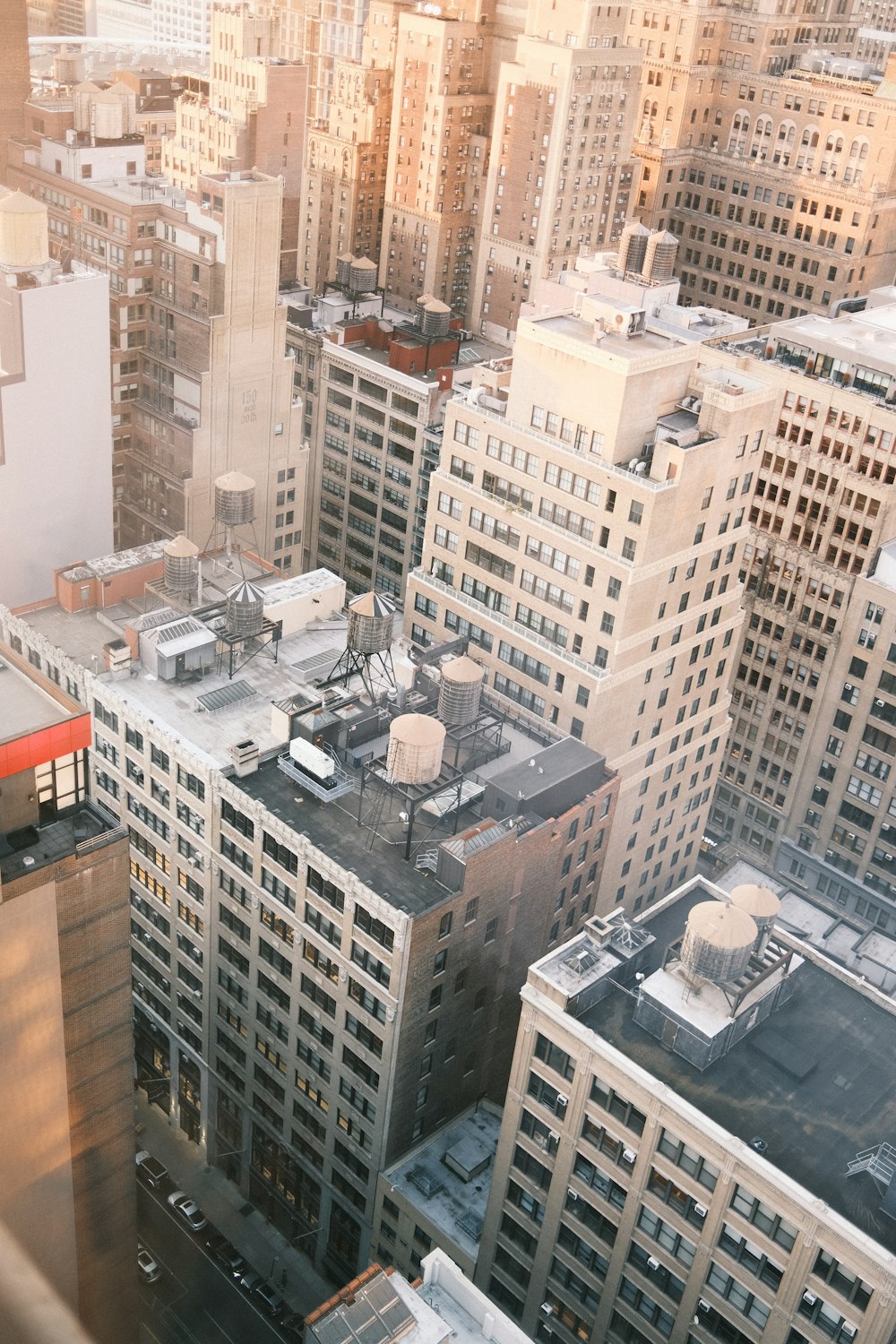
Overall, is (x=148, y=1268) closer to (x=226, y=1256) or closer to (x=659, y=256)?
(x=226, y=1256)

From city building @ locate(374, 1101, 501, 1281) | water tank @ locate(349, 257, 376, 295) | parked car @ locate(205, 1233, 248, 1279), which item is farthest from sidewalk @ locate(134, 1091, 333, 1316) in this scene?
water tank @ locate(349, 257, 376, 295)

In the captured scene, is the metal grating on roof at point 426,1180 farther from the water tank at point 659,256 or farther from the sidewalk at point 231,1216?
the water tank at point 659,256

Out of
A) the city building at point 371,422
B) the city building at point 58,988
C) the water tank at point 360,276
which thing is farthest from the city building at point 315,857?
the water tank at point 360,276

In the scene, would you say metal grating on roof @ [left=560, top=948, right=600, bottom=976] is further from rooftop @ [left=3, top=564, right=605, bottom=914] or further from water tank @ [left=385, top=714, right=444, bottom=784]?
water tank @ [left=385, top=714, right=444, bottom=784]

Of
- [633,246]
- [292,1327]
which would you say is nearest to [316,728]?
[292,1327]

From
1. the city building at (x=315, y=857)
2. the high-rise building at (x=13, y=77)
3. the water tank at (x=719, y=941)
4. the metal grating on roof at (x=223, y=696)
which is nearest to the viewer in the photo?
the water tank at (x=719, y=941)

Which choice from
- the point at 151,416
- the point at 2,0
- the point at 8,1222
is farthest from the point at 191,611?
the point at 2,0
